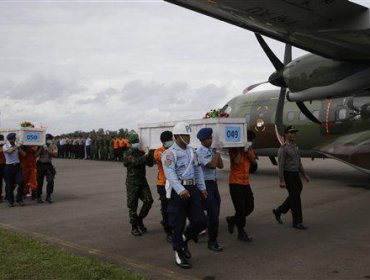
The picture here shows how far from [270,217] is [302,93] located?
2686mm

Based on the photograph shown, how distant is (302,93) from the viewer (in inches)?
322

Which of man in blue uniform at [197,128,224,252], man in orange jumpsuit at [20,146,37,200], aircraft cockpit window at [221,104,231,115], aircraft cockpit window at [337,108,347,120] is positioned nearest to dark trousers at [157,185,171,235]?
man in blue uniform at [197,128,224,252]

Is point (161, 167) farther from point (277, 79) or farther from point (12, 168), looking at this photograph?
point (12, 168)

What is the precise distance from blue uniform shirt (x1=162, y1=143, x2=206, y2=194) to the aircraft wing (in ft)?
6.95

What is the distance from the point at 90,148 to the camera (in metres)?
31.0

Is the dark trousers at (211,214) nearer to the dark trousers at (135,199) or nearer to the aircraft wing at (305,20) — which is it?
the dark trousers at (135,199)

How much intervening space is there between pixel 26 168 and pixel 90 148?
751 inches

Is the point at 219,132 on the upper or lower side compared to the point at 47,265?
upper

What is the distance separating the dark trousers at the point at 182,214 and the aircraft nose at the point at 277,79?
400cm

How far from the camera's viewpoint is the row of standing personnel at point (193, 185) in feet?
18.9

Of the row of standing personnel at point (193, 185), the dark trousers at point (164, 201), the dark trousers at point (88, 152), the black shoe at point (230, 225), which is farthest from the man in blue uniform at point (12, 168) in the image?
the dark trousers at point (88, 152)

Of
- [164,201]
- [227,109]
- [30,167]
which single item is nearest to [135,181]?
[164,201]

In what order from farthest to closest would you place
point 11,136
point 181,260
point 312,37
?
1. point 11,136
2. point 312,37
3. point 181,260

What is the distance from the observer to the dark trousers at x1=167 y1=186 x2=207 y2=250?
18.9 feet
